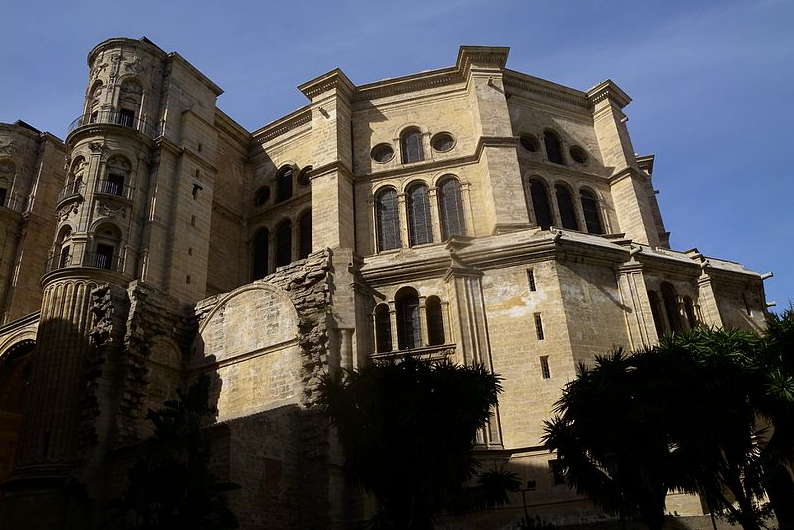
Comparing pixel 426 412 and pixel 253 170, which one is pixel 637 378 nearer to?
pixel 426 412

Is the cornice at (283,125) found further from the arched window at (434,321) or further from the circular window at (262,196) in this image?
the arched window at (434,321)

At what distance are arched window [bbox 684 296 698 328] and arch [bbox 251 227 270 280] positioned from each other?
18.1 meters

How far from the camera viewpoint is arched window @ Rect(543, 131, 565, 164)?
3117 centimetres

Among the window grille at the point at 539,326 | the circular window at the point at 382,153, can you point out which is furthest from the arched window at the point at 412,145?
the window grille at the point at 539,326

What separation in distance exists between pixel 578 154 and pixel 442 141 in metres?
6.53

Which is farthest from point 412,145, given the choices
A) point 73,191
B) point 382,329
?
point 73,191

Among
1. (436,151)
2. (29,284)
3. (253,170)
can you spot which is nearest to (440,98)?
(436,151)

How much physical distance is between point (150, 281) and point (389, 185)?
10911mm

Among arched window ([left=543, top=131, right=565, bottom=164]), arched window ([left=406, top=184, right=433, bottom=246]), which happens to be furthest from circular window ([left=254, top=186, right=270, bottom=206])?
arched window ([left=543, top=131, right=565, bottom=164])

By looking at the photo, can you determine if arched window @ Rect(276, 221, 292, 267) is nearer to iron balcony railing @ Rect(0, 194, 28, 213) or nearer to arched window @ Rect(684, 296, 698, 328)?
iron balcony railing @ Rect(0, 194, 28, 213)

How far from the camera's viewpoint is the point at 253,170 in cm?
3484

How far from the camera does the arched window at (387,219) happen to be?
29.1 metres

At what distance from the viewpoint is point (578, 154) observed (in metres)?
31.8

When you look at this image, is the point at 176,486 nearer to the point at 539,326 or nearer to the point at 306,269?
the point at 306,269
